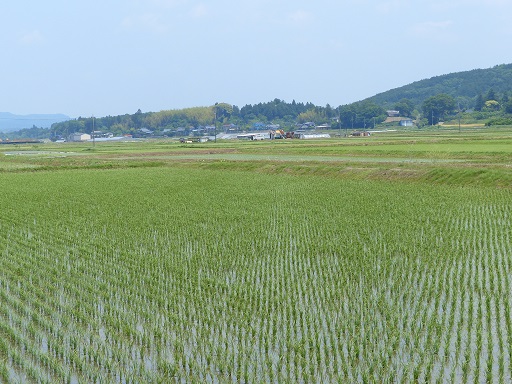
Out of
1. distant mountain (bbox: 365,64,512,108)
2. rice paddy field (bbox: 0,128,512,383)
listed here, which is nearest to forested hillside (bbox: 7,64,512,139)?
distant mountain (bbox: 365,64,512,108)

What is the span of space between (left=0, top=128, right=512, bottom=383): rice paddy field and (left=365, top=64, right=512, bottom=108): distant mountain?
10625cm

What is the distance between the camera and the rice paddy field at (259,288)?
188 inches

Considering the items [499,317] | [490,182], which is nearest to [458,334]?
[499,317]

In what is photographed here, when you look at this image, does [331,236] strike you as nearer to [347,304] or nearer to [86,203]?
[347,304]

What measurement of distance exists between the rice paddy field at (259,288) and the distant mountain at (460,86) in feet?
349

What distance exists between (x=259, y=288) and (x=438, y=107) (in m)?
81.7

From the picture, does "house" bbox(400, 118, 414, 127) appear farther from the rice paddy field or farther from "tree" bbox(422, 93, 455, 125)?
the rice paddy field

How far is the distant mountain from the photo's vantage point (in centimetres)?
12512

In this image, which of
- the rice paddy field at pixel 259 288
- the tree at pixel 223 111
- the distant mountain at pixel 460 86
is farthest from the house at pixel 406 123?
the rice paddy field at pixel 259 288

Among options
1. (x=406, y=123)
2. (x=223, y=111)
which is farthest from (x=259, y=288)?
(x=223, y=111)

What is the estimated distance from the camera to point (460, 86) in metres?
132

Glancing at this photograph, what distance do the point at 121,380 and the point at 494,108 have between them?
273ft

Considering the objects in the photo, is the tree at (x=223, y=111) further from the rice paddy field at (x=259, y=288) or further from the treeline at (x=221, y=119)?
the rice paddy field at (x=259, y=288)

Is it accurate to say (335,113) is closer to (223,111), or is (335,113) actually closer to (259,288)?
(223,111)
